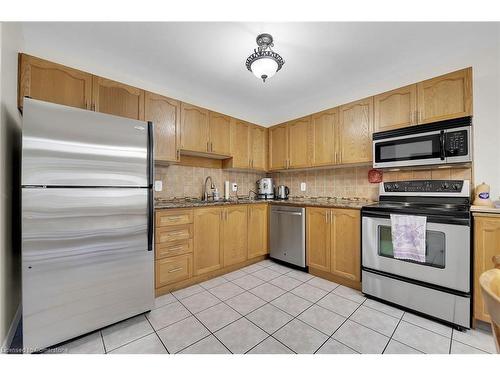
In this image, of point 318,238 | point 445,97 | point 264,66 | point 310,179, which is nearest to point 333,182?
point 310,179

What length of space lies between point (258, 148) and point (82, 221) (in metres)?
2.53

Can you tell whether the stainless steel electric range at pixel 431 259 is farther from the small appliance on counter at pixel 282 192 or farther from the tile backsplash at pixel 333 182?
the small appliance on counter at pixel 282 192

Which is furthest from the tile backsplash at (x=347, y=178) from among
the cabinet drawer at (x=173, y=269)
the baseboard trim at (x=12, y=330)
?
the baseboard trim at (x=12, y=330)

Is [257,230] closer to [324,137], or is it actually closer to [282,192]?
[282,192]

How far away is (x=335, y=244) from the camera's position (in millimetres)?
2332

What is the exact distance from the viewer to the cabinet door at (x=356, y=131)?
7.89 ft

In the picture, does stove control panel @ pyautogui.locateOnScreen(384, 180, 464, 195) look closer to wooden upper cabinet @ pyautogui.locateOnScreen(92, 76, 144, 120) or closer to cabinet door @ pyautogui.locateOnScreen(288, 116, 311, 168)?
cabinet door @ pyautogui.locateOnScreen(288, 116, 311, 168)

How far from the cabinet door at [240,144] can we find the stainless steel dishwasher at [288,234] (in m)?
0.83

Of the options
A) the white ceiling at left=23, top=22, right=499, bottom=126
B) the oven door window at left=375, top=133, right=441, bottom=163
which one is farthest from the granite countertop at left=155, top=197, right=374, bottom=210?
the white ceiling at left=23, top=22, right=499, bottom=126

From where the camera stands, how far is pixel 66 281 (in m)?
1.36
